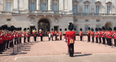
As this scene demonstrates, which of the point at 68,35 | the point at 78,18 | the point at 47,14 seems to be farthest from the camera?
the point at 78,18

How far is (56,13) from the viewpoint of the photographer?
93.1ft

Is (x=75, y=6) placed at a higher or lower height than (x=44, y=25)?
higher

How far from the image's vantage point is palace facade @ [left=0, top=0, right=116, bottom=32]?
27656mm

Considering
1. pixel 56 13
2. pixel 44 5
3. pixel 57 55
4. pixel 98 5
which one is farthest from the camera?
pixel 98 5

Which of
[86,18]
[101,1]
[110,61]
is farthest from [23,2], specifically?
[110,61]

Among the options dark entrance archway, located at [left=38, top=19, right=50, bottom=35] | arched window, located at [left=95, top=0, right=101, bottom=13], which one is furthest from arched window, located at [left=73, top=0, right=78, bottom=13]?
dark entrance archway, located at [left=38, top=19, right=50, bottom=35]

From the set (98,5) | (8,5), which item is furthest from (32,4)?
(98,5)

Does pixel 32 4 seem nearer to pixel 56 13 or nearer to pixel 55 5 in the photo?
pixel 55 5

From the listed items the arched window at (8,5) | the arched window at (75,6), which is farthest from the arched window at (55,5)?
the arched window at (8,5)

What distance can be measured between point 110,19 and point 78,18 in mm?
9066

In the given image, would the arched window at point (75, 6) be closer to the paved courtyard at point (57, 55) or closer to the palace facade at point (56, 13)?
the palace facade at point (56, 13)

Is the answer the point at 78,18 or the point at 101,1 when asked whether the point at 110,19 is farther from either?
the point at 78,18

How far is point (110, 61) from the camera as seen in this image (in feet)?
20.4

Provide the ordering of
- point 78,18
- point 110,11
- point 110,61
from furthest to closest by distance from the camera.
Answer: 1. point 110,11
2. point 78,18
3. point 110,61
